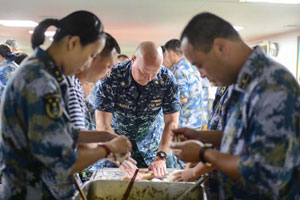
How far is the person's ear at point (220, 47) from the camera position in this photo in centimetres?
111

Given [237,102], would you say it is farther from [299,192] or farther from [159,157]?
[159,157]

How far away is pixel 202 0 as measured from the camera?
404 cm

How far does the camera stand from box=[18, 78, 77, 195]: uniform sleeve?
3.13ft

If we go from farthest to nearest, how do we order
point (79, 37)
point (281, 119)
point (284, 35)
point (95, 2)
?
point (284, 35)
point (95, 2)
point (79, 37)
point (281, 119)

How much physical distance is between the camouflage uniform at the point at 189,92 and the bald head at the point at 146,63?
5.15 ft

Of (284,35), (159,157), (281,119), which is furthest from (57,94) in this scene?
(284,35)

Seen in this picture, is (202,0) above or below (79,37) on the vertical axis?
above

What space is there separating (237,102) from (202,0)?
10.5ft

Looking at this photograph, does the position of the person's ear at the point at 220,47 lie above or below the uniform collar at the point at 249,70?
above

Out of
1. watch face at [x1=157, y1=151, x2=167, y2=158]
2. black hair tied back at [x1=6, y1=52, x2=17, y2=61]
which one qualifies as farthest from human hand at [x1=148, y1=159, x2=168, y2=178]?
black hair tied back at [x1=6, y1=52, x2=17, y2=61]

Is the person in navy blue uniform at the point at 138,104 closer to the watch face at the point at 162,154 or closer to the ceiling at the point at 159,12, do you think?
the watch face at the point at 162,154

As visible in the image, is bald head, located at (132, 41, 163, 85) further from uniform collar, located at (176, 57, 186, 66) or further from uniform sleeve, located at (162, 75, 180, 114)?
uniform collar, located at (176, 57, 186, 66)

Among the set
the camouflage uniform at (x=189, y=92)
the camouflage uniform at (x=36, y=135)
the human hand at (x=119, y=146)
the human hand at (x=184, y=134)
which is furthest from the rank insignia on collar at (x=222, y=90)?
the camouflage uniform at (x=189, y=92)

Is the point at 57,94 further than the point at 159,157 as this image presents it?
No
